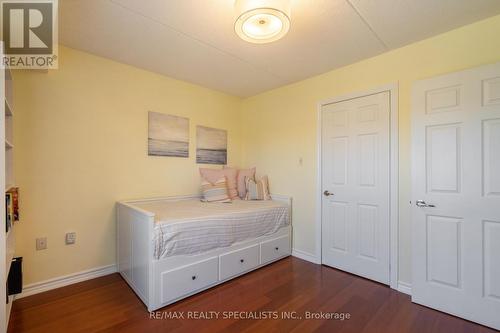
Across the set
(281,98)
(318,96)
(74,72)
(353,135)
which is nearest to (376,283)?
(353,135)

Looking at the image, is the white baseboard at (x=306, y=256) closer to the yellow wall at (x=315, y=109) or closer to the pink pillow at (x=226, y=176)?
the yellow wall at (x=315, y=109)

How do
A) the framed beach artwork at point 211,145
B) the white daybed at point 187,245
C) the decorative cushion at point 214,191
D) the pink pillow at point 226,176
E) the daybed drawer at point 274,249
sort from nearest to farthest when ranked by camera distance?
the white daybed at point 187,245, the daybed drawer at point 274,249, the decorative cushion at point 214,191, the pink pillow at point 226,176, the framed beach artwork at point 211,145

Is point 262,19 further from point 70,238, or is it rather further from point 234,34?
point 70,238

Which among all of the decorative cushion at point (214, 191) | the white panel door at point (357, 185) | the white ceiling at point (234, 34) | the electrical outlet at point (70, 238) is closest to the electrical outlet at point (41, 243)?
the electrical outlet at point (70, 238)

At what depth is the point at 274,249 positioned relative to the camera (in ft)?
9.24

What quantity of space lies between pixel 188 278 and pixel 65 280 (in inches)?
49.4

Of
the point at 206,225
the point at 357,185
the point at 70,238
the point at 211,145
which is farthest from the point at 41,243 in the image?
the point at 357,185

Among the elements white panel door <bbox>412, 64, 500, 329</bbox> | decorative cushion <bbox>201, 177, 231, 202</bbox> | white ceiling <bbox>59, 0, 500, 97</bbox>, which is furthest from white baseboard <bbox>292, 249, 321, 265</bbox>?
white ceiling <bbox>59, 0, 500, 97</bbox>

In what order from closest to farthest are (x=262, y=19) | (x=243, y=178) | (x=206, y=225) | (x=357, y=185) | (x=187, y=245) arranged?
(x=262, y=19) → (x=187, y=245) → (x=206, y=225) → (x=357, y=185) → (x=243, y=178)

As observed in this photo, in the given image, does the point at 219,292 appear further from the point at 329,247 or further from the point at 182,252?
the point at 329,247

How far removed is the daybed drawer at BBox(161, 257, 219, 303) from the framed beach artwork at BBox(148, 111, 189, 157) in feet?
4.77

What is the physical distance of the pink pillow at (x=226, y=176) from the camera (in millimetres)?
3134

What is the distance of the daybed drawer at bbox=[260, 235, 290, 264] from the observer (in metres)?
2.68

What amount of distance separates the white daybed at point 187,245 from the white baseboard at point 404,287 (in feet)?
4.20
